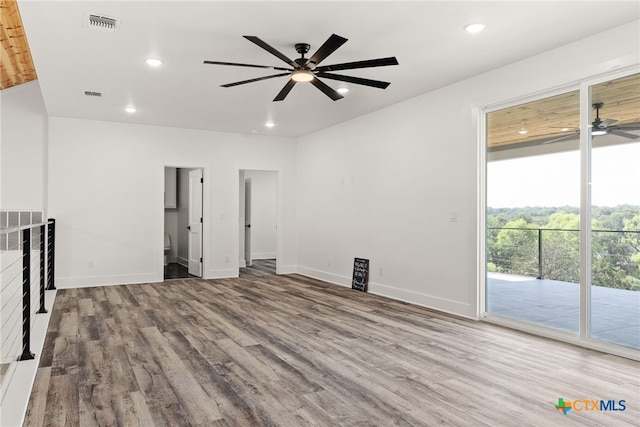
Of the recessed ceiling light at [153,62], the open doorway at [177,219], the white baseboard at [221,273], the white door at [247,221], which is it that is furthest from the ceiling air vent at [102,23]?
the white door at [247,221]

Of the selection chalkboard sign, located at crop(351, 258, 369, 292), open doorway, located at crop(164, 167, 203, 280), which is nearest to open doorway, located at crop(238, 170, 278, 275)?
open doorway, located at crop(164, 167, 203, 280)

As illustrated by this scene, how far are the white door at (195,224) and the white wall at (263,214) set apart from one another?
8.98ft

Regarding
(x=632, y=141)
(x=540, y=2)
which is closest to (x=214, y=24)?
(x=540, y=2)

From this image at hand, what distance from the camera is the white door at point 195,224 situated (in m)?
7.83

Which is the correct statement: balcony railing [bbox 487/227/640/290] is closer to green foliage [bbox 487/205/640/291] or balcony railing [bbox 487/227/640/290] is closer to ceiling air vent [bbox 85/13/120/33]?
green foliage [bbox 487/205/640/291]

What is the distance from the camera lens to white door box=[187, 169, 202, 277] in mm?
7832

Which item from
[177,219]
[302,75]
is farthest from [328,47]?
[177,219]

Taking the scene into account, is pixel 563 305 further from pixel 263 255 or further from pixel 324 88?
pixel 263 255

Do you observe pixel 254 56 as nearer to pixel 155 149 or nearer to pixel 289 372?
pixel 289 372

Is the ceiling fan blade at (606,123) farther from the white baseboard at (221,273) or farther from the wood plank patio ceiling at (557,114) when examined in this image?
the white baseboard at (221,273)

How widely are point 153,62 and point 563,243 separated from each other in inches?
170

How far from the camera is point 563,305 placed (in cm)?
397

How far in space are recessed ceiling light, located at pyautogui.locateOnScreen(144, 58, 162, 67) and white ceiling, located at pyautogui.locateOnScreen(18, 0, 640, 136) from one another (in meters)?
0.07

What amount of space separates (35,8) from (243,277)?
18.0 feet
